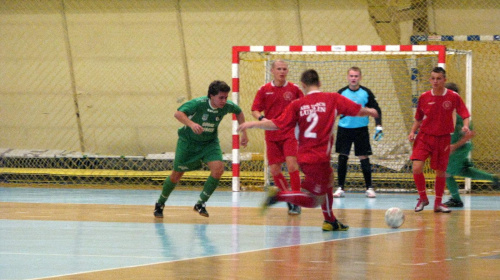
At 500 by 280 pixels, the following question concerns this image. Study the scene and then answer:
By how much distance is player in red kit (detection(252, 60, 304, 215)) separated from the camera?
1008 centimetres

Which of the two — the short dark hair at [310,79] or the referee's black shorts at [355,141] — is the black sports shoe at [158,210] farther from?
the referee's black shorts at [355,141]

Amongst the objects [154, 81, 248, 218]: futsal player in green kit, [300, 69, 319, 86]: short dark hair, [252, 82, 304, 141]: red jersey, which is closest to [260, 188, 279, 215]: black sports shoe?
[300, 69, 319, 86]: short dark hair

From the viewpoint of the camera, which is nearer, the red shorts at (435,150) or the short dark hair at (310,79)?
the short dark hair at (310,79)

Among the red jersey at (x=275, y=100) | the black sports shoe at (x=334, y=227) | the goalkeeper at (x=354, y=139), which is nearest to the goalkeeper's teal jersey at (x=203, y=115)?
the red jersey at (x=275, y=100)

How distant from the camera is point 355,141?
13.4 m

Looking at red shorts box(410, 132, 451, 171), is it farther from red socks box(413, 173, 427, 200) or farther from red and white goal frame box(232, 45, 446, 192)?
red and white goal frame box(232, 45, 446, 192)

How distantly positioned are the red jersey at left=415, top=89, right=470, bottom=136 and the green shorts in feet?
9.16

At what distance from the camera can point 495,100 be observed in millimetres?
16016

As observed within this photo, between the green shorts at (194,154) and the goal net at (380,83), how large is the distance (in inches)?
191

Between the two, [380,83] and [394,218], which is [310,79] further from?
[380,83]

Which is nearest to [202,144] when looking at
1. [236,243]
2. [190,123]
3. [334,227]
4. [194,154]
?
[194,154]

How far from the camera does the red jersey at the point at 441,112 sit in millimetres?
10156

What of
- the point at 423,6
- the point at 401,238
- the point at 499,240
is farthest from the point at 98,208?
the point at 423,6

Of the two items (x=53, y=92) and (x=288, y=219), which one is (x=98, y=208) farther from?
(x=53, y=92)
